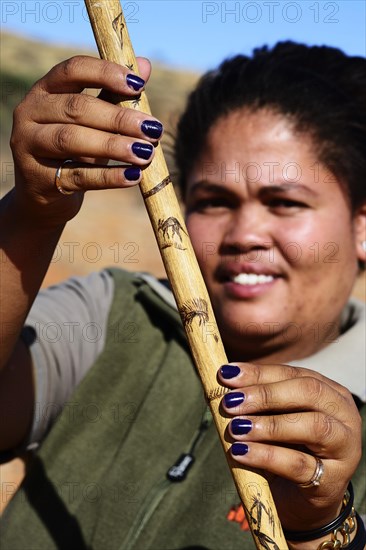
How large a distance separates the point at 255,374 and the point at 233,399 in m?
0.05

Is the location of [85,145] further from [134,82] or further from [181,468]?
[181,468]

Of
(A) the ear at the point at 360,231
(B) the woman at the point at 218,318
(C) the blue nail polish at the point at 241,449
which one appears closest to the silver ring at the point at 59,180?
(B) the woman at the point at 218,318

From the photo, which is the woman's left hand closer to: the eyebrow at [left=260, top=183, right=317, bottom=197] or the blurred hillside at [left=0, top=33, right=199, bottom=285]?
the eyebrow at [left=260, top=183, right=317, bottom=197]

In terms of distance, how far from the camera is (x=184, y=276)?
1.19 m

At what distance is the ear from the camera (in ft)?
7.13

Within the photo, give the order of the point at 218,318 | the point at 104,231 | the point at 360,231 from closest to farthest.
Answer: the point at 218,318 → the point at 360,231 → the point at 104,231

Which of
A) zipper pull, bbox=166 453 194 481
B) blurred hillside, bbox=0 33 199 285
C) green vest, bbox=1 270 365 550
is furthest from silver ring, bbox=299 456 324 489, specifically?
blurred hillside, bbox=0 33 199 285

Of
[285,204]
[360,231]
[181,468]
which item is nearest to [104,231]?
[360,231]

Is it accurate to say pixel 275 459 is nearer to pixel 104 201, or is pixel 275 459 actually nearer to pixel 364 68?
pixel 364 68

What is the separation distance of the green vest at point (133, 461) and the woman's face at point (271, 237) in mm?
210

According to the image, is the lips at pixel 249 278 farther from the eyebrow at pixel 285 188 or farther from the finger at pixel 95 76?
the finger at pixel 95 76

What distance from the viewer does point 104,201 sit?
35.2 feet

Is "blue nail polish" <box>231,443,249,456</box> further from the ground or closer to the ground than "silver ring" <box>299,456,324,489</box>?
further from the ground

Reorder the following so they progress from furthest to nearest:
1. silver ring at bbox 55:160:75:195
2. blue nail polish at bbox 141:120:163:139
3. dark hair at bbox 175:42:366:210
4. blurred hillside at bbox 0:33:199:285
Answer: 1. blurred hillside at bbox 0:33:199:285
2. dark hair at bbox 175:42:366:210
3. silver ring at bbox 55:160:75:195
4. blue nail polish at bbox 141:120:163:139
